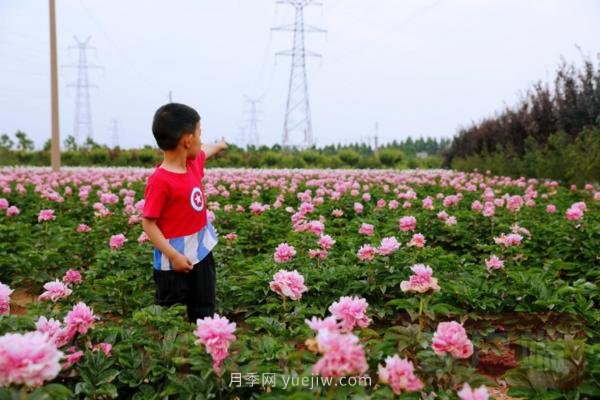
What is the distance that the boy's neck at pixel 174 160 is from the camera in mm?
3080

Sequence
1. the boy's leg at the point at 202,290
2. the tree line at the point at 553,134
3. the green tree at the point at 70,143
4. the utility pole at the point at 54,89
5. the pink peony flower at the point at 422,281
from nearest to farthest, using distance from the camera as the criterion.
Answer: the pink peony flower at the point at 422,281 → the boy's leg at the point at 202,290 → the tree line at the point at 553,134 → the utility pole at the point at 54,89 → the green tree at the point at 70,143

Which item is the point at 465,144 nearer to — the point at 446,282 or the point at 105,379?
the point at 446,282

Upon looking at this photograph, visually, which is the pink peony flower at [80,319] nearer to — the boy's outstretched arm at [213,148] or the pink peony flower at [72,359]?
the pink peony flower at [72,359]

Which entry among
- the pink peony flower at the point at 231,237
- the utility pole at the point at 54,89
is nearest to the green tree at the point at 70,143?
the utility pole at the point at 54,89

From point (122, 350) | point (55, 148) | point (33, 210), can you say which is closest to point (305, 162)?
point (55, 148)

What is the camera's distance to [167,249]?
2.90 metres

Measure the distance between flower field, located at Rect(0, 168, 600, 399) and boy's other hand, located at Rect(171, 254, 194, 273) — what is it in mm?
215

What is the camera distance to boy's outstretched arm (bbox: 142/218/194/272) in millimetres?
2902

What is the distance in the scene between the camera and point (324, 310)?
345 cm

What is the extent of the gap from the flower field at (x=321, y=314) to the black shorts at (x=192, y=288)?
190 mm

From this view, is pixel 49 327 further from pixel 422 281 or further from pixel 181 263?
pixel 422 281

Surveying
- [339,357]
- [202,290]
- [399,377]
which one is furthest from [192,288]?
[339,357]

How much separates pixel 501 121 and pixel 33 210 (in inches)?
589

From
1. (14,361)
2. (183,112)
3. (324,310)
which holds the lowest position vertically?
(324,310)
